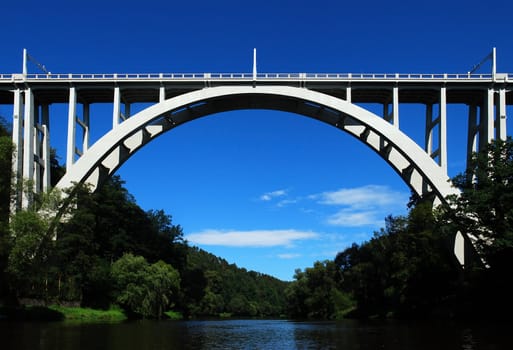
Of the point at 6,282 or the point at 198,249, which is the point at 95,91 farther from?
the point at 198,249

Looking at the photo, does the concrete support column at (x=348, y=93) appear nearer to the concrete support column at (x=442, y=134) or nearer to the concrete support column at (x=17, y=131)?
the concrete support column at (x=442, y=134)

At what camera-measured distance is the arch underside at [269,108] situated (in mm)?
34594

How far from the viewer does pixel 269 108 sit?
1559 inches

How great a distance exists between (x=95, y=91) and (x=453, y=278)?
27.7m

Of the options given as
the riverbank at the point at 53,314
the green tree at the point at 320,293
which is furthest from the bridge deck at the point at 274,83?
the green tree at the point at 320,293

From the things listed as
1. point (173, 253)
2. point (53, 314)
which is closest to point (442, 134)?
point (53, 314)

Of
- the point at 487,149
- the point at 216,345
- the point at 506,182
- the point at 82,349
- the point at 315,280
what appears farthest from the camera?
the point at 315,280

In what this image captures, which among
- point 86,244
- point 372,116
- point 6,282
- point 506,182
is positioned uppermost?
point 372,116

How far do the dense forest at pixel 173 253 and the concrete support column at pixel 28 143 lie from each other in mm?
759

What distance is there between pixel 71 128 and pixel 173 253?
29.2 m

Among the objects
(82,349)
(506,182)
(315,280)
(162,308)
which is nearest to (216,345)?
(82,349)

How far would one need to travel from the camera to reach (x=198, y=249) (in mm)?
145500

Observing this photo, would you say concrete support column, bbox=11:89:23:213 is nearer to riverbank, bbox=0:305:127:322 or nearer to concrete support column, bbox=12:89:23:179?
concrete support column, bbox=12:89:23:179

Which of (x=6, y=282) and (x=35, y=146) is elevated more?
(x=35, y=146)
